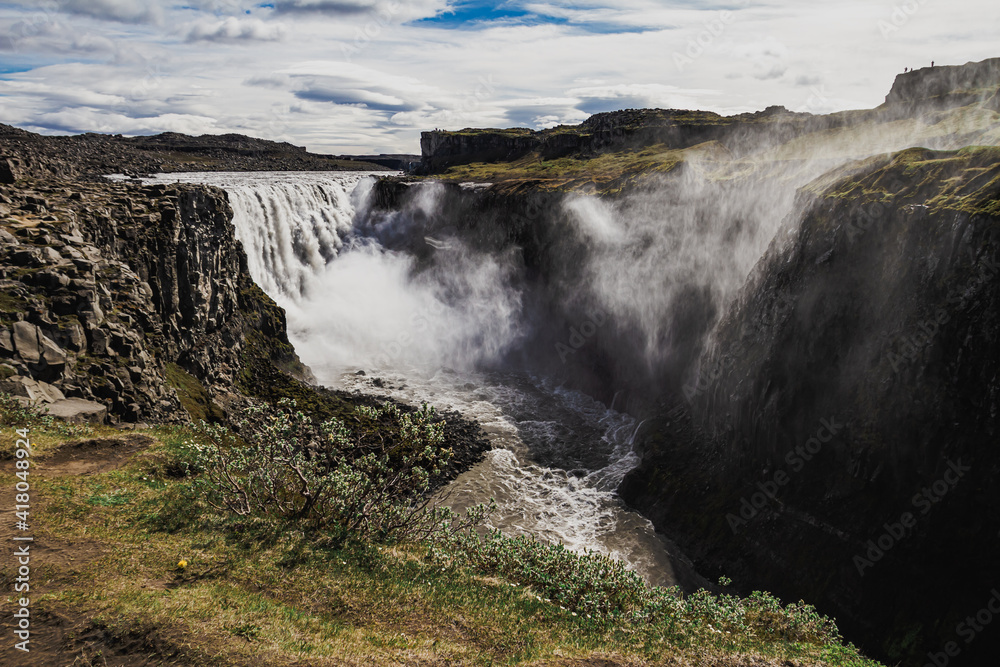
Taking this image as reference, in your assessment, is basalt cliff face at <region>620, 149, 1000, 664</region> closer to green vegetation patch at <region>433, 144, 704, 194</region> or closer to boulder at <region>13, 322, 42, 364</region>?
green vegetation patch at <region>433, 144, 704, 194</region>

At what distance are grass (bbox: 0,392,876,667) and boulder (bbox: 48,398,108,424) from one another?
9.48ft

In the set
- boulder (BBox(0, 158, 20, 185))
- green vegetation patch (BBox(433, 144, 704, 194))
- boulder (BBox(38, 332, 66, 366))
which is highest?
green vegetation patch (BBox(433, 144, 704, 194))

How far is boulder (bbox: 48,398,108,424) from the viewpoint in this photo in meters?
17.8

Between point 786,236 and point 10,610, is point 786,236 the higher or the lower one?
the higher one

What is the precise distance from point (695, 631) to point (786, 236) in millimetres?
21462

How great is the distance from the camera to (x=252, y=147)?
157m

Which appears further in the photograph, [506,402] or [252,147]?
[252,147]

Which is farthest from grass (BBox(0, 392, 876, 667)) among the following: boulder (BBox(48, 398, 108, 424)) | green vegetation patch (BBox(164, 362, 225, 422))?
green vegetation patch (BBox(164, 362, 225, 422))

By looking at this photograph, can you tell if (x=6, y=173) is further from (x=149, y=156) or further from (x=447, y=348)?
(x=149, y=156)

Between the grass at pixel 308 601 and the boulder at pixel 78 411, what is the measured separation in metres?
2.89

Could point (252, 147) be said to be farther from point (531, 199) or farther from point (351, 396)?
point (351, 396)

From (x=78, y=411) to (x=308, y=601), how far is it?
12.6m

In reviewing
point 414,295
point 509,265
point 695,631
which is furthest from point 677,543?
point 414,295

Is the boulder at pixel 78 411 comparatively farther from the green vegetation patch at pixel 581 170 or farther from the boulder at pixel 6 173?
the green vegetation patch at pixel 581 170
